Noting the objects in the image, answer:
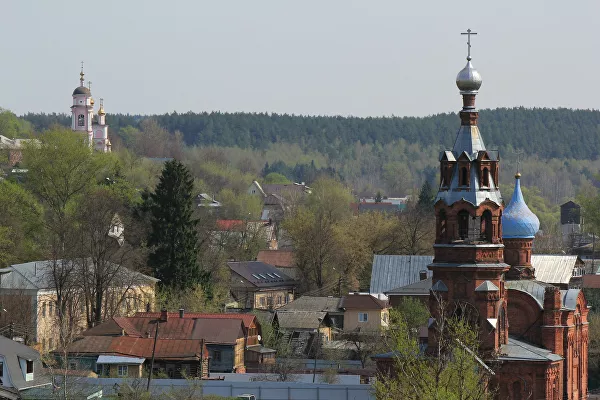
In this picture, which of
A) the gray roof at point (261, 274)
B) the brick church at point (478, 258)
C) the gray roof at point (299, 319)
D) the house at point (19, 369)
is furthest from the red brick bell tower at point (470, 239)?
the gray roof at point (261, 274)

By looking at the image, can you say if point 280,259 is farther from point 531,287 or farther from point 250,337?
point 531,287

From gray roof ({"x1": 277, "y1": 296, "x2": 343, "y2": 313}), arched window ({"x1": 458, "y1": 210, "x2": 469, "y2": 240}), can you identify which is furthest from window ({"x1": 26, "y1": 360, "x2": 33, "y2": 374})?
gray roof ({"x1": 277, "y1": 296, "x2": 343, "y2": 313})

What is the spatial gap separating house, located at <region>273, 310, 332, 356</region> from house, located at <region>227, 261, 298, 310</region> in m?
11.8

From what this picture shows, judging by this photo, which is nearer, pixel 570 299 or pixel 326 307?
pixel 570 299

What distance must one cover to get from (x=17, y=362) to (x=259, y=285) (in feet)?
127

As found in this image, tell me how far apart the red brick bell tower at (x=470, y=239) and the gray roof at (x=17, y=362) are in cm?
1343

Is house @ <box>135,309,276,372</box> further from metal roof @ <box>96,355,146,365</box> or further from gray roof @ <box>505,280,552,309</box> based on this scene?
gray roof @ <box>505,280,552,309</box>

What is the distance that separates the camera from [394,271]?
76.8 m

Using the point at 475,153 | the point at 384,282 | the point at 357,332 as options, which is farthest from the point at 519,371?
the point at 384,282

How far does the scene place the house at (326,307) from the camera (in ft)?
240

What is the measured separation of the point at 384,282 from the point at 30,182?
22.8 metres

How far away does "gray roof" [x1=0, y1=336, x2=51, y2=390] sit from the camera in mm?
48559

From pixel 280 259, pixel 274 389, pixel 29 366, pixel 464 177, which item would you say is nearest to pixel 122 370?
pixel 29 366

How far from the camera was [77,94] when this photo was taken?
152250 millimetres
